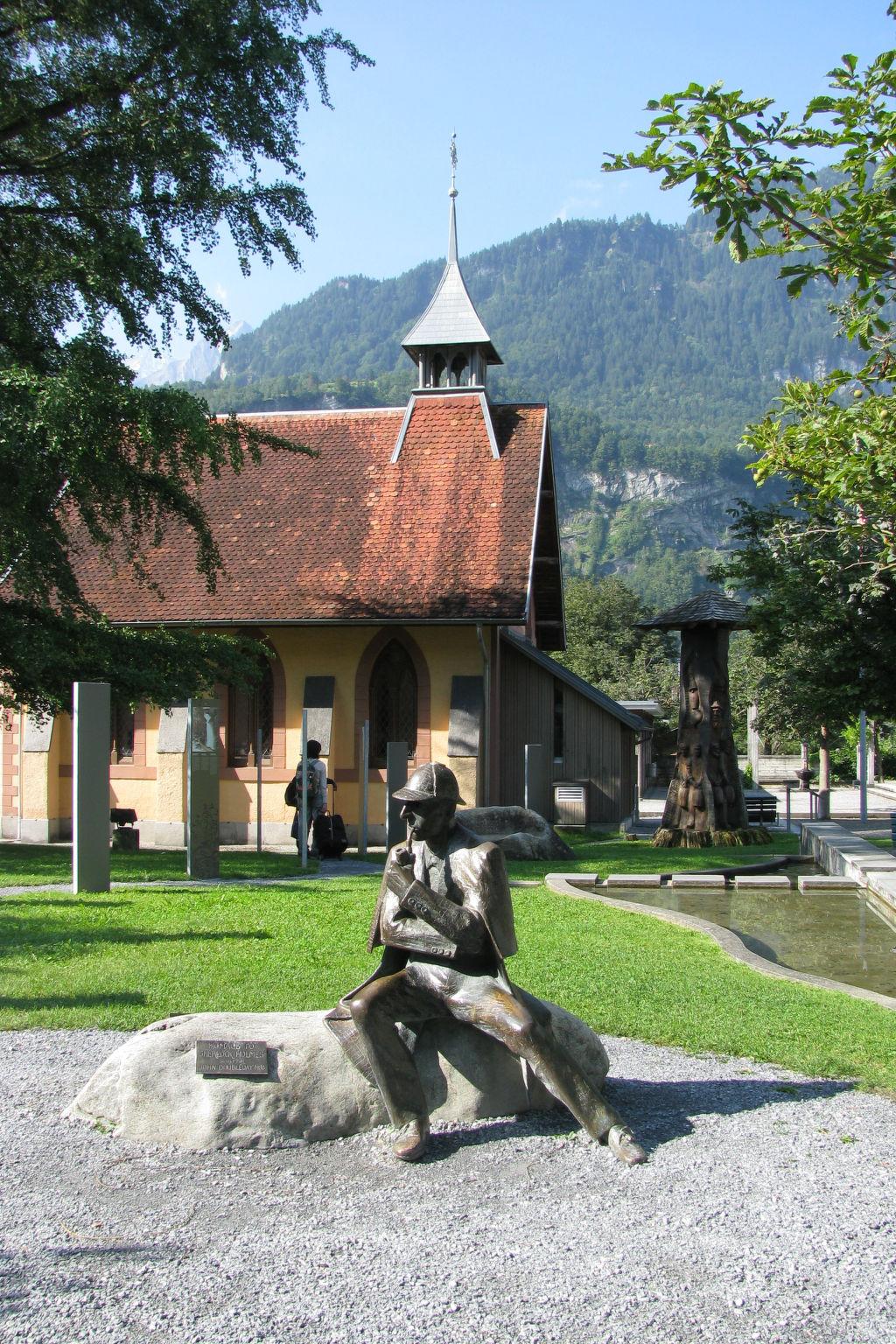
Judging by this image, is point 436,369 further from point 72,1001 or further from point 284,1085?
point 284,1085

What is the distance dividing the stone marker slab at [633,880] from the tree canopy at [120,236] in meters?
6.68

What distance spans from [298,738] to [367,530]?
14.0ft

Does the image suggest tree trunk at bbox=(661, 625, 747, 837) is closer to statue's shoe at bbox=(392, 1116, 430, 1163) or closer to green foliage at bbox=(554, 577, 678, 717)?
statue's shoe at bbox=(392, 1116, 430, 1163)

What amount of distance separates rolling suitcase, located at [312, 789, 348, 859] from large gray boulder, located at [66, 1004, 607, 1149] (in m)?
13.1

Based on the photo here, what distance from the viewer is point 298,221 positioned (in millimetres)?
20250

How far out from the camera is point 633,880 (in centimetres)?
1620

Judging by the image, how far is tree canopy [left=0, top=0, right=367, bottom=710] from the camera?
17.5 metres

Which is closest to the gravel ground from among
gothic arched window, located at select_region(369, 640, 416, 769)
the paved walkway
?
the paved walkway

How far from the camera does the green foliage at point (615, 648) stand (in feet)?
196

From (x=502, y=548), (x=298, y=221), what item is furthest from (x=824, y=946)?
(x=298, y=221)

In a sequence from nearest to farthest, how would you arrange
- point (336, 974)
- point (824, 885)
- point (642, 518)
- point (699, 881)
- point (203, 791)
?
point (336, 974) < point (203, 791) < point (824, 885) < point (699, 881) < point (642, 518)

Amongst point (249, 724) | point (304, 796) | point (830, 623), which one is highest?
point (830, 623)

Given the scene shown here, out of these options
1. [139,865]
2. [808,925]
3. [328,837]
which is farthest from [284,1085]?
[328,837]

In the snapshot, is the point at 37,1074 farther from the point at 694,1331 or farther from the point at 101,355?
the point at 101,355
